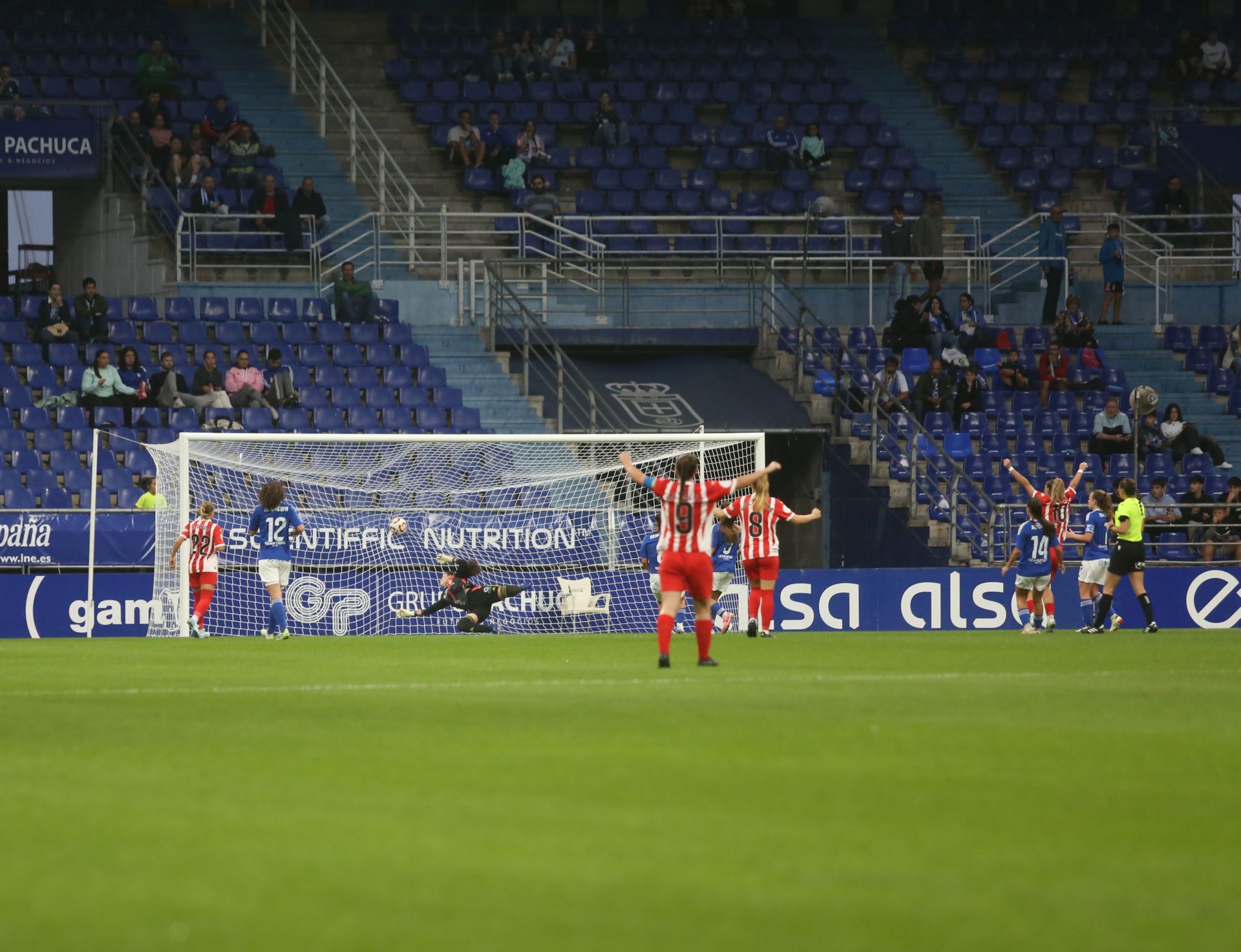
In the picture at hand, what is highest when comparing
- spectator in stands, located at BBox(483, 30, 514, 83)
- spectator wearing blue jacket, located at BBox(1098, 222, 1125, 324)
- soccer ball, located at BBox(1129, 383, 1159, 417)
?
spectator in stands, located at BBox(483, 30, 514, 83)

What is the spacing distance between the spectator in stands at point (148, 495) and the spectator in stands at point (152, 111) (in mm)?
8008

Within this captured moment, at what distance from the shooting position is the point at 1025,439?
98.4ft

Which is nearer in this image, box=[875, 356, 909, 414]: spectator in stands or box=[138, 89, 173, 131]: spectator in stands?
box=[875, 356, 909, 414]: spectator in stands

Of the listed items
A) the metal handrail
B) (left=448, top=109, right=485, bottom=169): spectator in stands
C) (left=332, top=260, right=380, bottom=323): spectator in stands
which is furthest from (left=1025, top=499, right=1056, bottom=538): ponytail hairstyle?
(left=448, top=109, right=485, bottom=169): spectator in stands

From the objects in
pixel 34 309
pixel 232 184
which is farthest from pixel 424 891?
pixel 232 184

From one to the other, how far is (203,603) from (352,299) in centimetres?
816

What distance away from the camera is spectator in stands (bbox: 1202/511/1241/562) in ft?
88.2

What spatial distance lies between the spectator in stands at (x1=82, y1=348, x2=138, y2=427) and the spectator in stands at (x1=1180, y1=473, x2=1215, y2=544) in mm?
14962

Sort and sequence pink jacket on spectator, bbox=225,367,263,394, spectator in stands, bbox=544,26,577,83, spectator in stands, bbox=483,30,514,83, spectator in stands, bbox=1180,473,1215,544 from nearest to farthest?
pink jacket on spectator, bbox=225,367,263,394 → spectator in stands, bbox=1180,473,1215,544 → spectator in stands, bbox=483,30,514,83 → spectator in stands, bbox=544,26,577,83

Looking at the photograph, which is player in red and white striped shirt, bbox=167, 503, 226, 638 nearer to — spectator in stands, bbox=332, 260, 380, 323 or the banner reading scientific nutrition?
spectator in stands, bbox=332, 260, 380, 323

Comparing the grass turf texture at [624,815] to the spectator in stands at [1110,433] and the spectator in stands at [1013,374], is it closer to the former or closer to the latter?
the spectator in stands at [1110,433]

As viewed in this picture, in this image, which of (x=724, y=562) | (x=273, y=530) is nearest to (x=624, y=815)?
(x=273, y=530)

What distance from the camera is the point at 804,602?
2547 cm

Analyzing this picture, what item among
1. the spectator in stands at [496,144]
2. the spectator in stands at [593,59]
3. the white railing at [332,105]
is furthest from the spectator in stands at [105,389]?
the spectator in stands at [593,59]
